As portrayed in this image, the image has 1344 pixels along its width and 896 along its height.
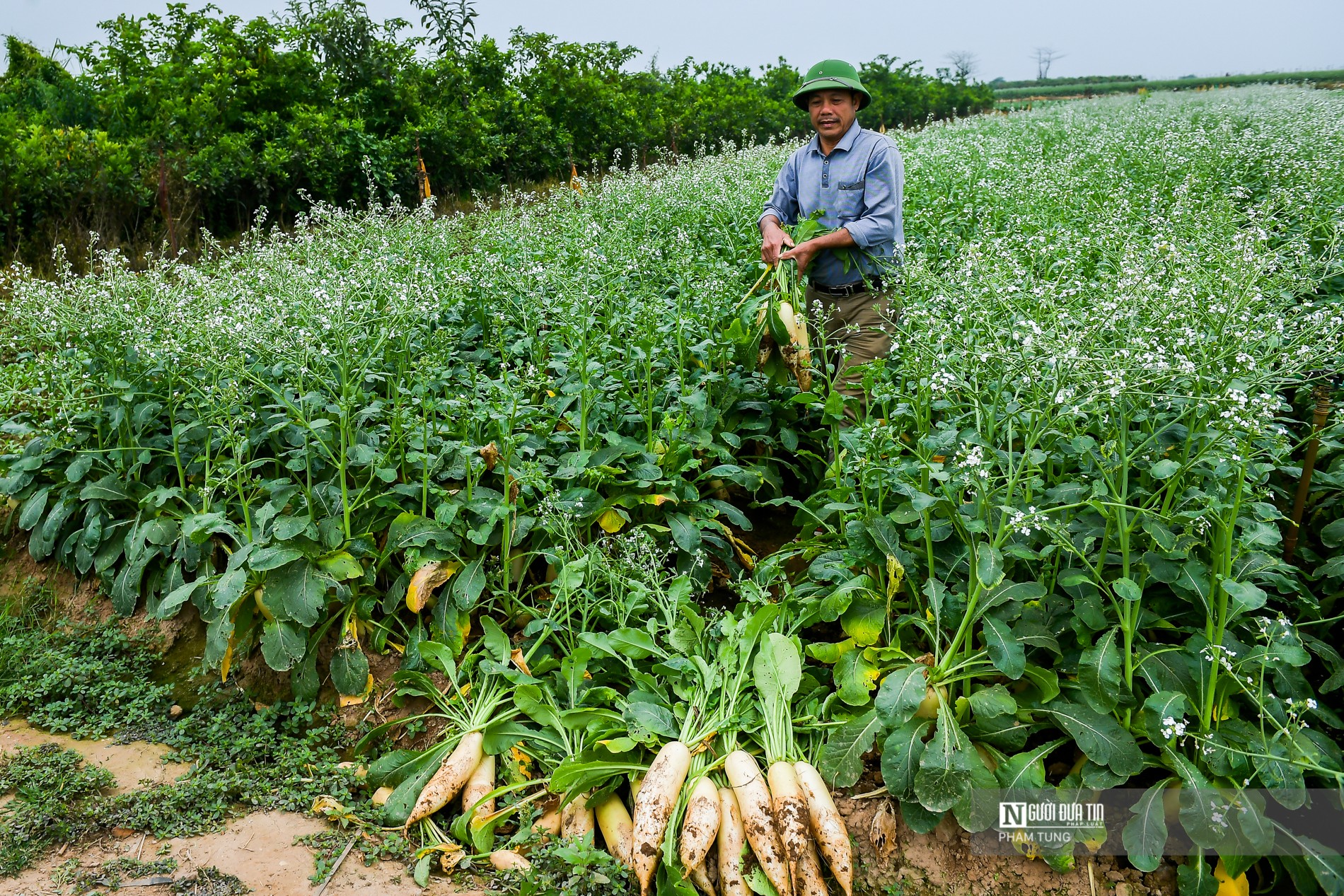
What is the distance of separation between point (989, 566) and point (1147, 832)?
0.94 metres

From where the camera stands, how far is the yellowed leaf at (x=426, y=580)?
3.79 metres

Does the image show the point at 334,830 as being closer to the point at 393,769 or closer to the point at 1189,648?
the point at 393,769

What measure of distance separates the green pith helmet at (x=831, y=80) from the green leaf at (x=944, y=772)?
372 cm

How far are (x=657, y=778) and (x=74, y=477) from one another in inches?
140

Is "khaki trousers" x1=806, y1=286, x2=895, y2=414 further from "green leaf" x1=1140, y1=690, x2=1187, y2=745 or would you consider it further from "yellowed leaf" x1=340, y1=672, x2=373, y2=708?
"yellowed leaf" x1=340, y1=672, x2=373, y2=708

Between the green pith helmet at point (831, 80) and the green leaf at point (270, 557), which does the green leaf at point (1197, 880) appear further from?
the green pith helmet at point (831, 80)

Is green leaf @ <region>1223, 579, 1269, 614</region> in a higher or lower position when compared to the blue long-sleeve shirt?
lower

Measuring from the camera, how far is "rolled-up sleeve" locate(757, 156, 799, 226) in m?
5.43

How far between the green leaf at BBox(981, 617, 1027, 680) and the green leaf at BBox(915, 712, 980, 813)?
28 centimetres

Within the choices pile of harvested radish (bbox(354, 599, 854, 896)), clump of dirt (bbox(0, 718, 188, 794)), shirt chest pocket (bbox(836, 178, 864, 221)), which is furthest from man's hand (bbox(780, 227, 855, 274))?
clump of dirt (bbox(0, 718, 188, 794))

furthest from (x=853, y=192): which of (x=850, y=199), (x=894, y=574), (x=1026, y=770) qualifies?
(x=1026, y=770)

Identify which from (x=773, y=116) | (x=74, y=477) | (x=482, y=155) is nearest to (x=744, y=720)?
(x=74, y=477)

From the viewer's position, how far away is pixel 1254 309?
3500 mm

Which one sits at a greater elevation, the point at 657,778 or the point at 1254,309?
the point at 1254,309
